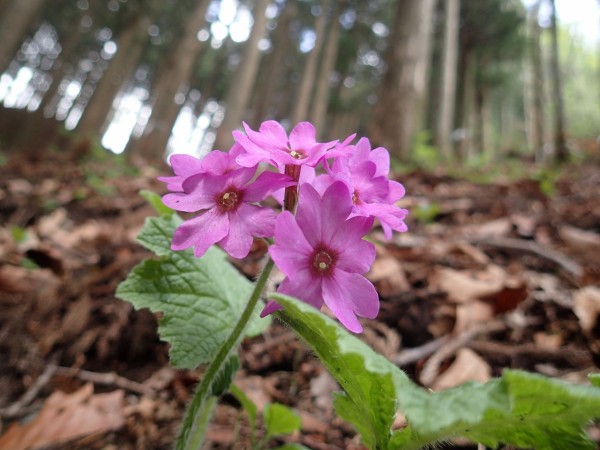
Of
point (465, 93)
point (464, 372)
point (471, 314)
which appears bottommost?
point (464, 372)

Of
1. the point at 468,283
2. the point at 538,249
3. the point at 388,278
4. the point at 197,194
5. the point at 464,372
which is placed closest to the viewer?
the point at 197,194

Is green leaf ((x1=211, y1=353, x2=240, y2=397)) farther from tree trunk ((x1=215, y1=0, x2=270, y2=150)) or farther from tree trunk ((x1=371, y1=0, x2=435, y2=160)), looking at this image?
tree trunk ((x1=215, y1=0, x2=270, y2=150))

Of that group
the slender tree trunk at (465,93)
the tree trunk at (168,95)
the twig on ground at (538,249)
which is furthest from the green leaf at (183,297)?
the slender tree trunk at (465,93)

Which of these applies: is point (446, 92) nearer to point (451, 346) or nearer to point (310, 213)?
point (451, 346)

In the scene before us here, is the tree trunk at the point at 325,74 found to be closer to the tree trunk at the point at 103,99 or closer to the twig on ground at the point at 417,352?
the tree trunk at the point at 103,99

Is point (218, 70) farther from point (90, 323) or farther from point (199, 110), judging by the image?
point (90, 323)

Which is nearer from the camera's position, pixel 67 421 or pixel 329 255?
pixel 329 255

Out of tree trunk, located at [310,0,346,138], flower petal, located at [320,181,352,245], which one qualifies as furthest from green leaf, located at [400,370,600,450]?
tree trunk, located at [310,0,346,138]

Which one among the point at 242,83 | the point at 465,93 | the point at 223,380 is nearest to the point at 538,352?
the point at 223,380
